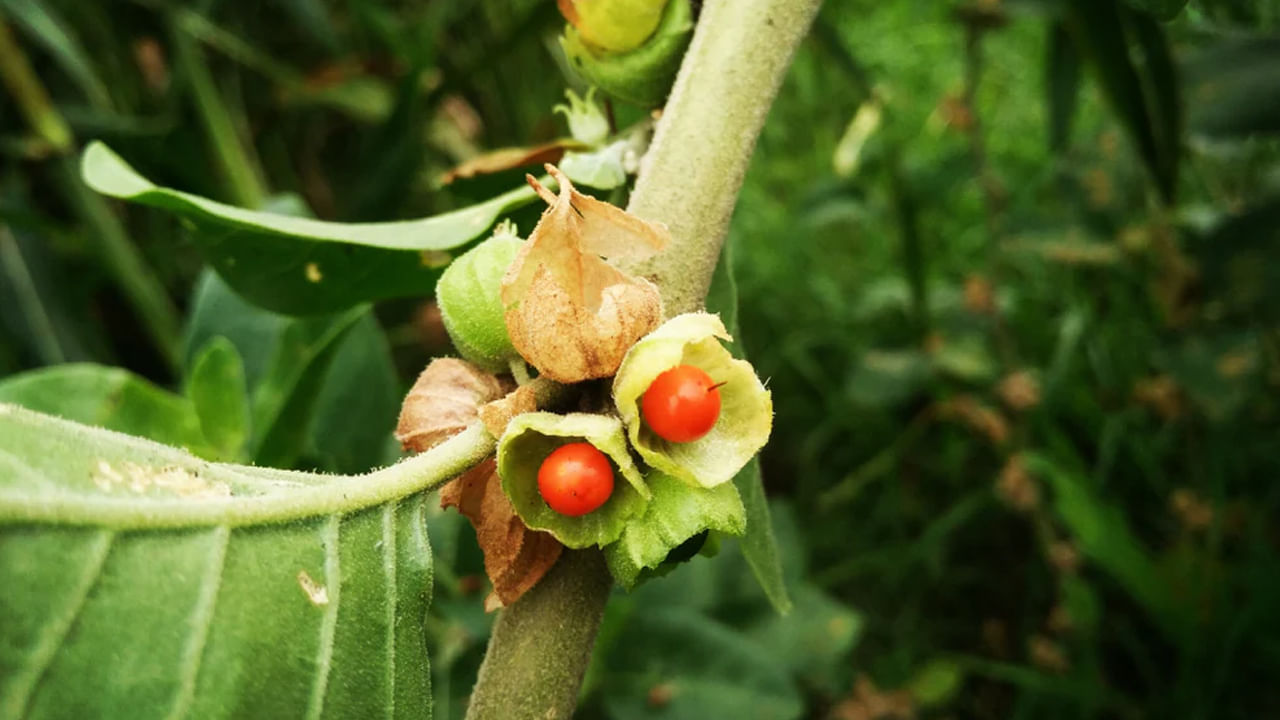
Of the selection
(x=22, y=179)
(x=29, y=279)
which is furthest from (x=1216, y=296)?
(x=22, y=179)

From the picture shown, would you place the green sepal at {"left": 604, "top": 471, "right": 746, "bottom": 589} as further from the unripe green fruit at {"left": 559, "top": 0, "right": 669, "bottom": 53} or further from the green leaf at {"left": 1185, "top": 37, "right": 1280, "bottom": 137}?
the green leaf at {"left": 1185, "top": 37, "right": 1280, "bottom": 137}

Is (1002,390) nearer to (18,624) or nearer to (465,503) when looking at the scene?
(465,503)

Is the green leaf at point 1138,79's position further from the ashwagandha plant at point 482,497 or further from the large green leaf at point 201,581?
the large green leaf at point 201,581

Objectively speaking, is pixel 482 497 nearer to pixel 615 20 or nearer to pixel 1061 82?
pixel 615 20

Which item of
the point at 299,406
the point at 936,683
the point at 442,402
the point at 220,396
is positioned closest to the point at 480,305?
the point at 442,402

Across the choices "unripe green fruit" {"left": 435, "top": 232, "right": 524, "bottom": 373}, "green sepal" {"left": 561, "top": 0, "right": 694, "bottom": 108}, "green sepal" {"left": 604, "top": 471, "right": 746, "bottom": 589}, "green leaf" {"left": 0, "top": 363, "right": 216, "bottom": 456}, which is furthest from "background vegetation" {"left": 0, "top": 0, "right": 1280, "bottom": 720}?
"green sepal" {"left": 604, "top": 471, "right": 746, "bottom": 589}

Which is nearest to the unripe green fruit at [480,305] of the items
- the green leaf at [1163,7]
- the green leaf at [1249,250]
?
the green leaf at [1163,7]

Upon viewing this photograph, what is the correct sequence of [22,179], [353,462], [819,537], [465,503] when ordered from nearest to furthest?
[465,503], [353,462], [819,537], [22,179]

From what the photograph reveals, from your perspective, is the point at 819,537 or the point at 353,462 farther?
the point at 819,537
